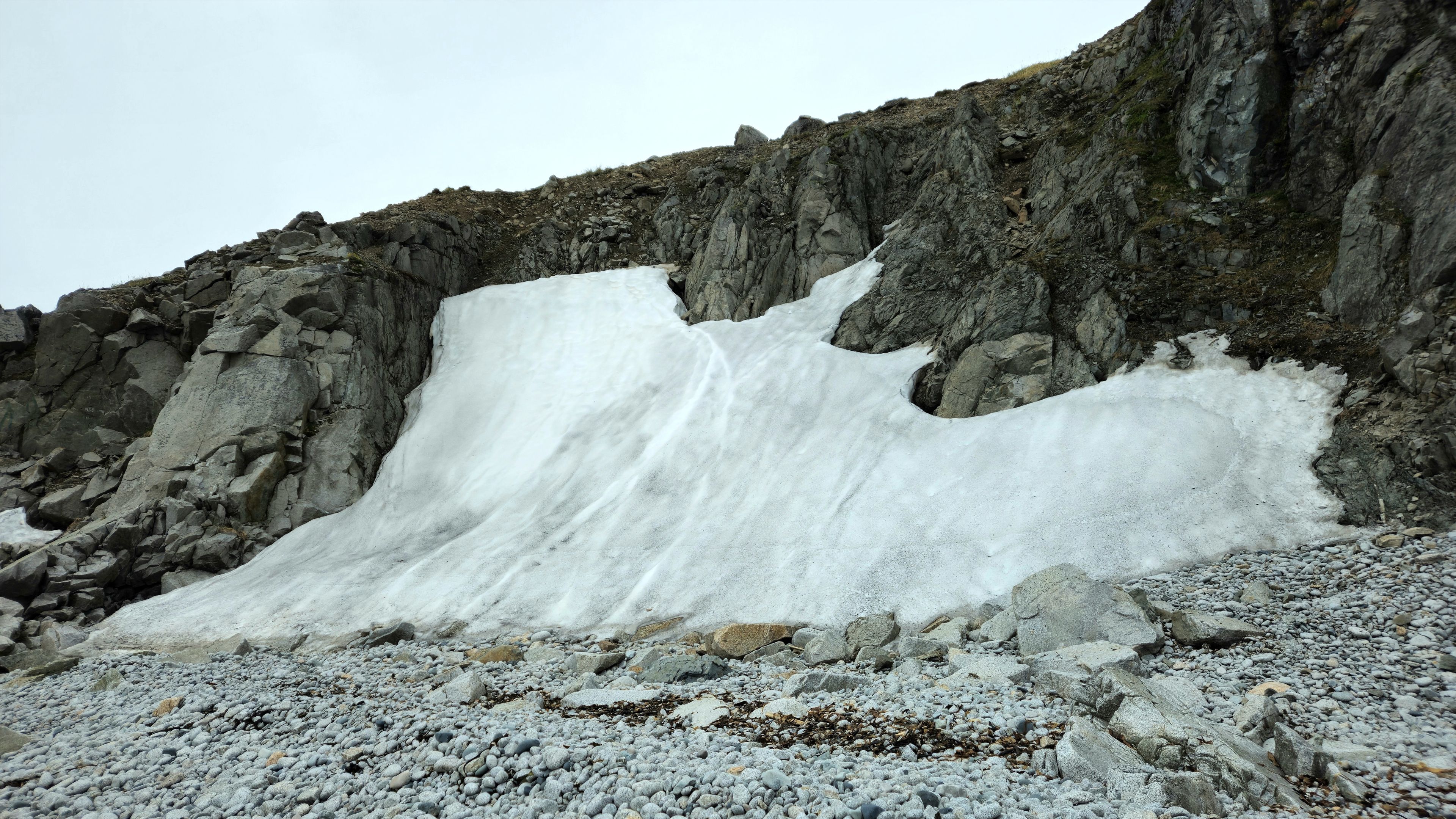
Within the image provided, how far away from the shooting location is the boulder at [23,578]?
53.3ft

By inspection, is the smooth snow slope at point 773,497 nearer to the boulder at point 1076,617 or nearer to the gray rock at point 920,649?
the gray rock at point 920,649

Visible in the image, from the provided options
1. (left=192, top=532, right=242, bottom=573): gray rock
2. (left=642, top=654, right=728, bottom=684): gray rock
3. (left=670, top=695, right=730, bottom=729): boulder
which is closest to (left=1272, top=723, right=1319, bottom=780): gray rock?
(left=670, top=695, right=730, bottom=729): boulder

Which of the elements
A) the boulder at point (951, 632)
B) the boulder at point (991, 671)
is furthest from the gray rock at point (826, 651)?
the boulder at point (991, 671)

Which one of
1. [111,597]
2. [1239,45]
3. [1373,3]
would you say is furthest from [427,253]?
[1373,3]

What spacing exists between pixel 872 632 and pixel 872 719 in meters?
4.18

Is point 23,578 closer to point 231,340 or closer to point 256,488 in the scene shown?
point 256,488

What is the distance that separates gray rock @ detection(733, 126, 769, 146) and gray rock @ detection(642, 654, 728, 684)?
3287cm

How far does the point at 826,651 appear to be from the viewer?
424 inches

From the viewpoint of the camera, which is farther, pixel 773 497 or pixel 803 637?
pixel 773 497

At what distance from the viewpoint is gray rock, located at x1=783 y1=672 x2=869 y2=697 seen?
8734 mm

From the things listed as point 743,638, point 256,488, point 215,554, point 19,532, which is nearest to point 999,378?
point 743,638

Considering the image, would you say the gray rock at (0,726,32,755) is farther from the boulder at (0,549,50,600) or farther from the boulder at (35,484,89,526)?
the boulder at (35,484,89,526)

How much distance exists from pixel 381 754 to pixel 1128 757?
7.46 meters

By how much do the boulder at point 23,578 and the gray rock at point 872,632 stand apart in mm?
20277
